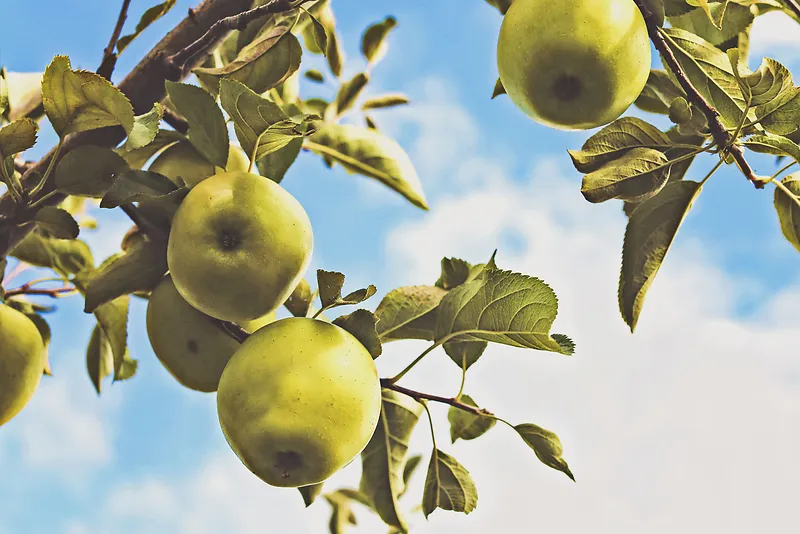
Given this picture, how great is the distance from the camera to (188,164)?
1.22m

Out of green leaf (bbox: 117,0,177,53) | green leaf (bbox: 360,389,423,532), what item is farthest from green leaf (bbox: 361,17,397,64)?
green leaf (bbox: 360,389,423,532)

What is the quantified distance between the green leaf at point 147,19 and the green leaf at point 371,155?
33 centimetres

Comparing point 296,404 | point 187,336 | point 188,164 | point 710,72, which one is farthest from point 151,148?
point 710,72

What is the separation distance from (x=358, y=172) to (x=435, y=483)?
583mm

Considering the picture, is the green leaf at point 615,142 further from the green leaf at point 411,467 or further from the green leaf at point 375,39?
the green leaf at point 375,39

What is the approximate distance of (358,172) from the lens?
4.79ft

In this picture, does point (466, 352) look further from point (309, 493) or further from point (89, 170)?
point (89, 170)

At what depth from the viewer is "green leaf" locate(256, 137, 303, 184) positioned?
1.22 metres

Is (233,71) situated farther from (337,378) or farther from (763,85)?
(763,85)

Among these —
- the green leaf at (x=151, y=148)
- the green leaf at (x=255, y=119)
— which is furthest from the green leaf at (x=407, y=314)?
the green leaf at (x=151, y=148)

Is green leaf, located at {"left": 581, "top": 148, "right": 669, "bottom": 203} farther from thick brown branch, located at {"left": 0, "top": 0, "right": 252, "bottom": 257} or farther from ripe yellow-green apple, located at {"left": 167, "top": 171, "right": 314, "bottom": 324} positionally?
thick brown branch, located at {"left": 0, "top": 0, "right": 252, "bottom": 257}

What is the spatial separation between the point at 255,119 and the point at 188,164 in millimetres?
202

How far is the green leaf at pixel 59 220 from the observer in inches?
46.8

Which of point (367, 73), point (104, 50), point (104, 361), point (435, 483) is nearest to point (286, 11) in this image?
point (104, 50)
